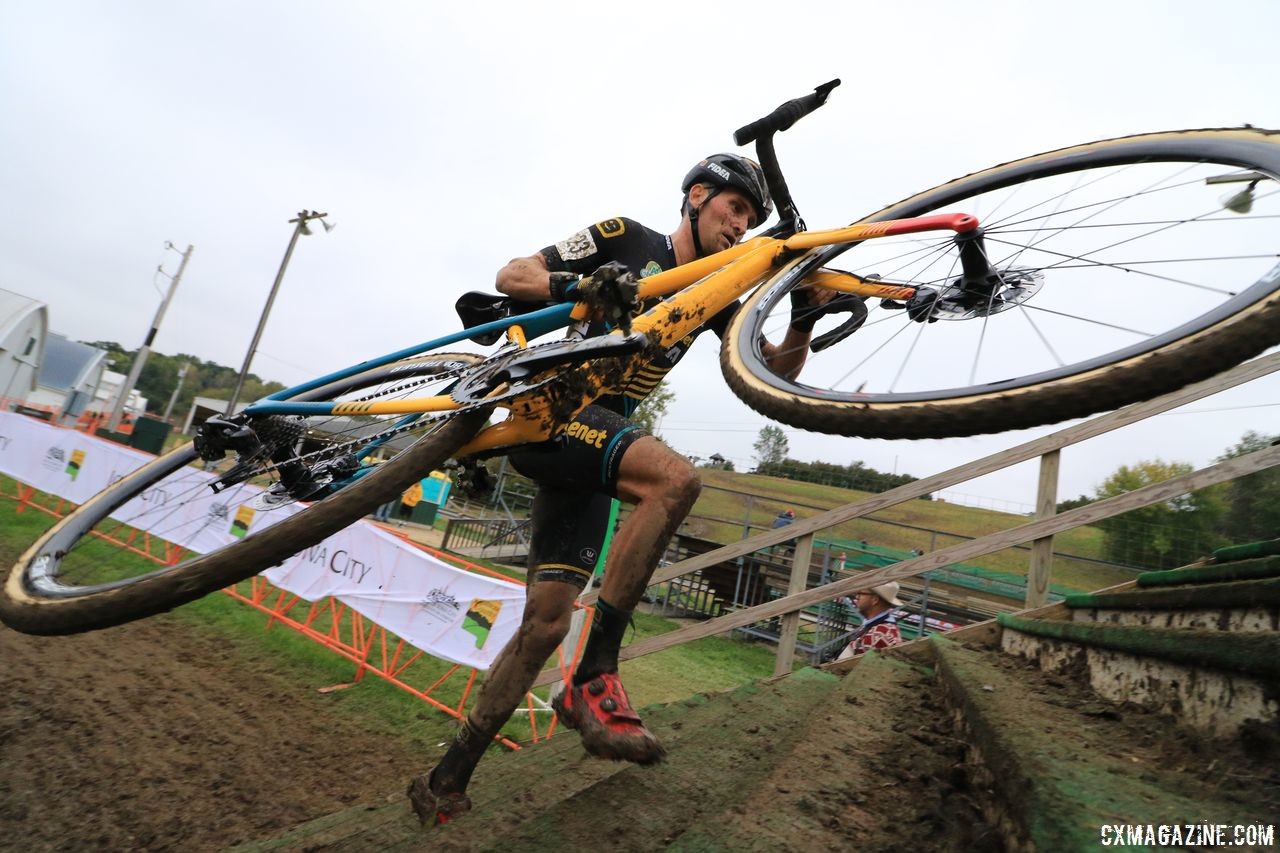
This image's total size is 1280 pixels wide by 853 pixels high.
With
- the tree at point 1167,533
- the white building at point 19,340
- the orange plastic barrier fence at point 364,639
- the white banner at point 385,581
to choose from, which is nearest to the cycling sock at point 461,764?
the orange plastic barrier fence at point 364,639

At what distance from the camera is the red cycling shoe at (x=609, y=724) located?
5.85 ft

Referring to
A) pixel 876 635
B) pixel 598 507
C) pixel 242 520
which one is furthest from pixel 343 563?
pixel 876 635

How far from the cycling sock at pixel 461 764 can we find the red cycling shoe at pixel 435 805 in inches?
0.8

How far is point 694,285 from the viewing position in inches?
96.2

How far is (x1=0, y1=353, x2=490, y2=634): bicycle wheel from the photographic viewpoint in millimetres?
1664

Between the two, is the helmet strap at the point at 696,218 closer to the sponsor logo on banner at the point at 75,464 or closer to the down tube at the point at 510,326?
the down tube at the point at 510,326

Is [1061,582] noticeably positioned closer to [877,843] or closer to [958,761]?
[958,761]

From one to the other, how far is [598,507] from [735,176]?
1.56m

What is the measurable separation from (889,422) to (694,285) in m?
0.94

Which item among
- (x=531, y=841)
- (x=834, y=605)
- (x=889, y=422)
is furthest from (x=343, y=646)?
(x=834, y=605)

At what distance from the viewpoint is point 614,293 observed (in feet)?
6.55

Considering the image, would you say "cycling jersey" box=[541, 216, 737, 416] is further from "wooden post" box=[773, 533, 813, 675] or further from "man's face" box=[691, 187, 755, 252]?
"wooden post" box=[773, 533, 813, 675]

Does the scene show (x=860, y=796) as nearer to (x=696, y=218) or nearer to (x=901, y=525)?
(x=696, y=218)

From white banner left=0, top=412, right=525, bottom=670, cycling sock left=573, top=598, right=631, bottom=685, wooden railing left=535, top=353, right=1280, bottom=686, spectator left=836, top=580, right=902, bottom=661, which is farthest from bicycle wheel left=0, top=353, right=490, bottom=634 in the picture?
spectator left=836, top=580, right=902, bottom=661
